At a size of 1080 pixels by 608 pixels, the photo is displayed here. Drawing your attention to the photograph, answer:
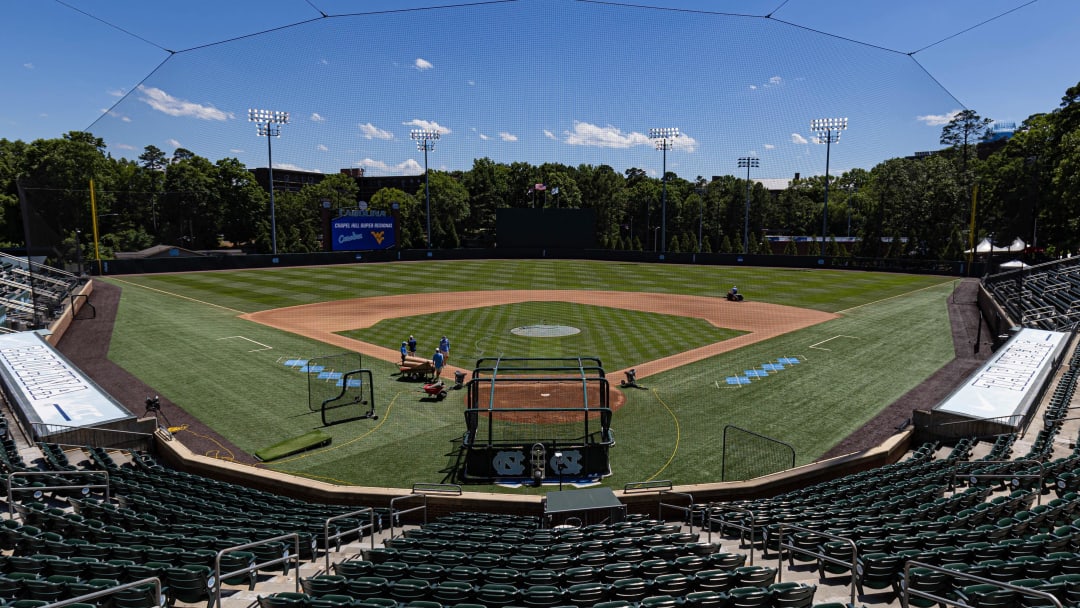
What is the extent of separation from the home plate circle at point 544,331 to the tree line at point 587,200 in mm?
31617

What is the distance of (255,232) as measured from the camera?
8931 centimetres

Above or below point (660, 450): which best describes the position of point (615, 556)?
above

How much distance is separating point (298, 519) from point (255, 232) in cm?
8802

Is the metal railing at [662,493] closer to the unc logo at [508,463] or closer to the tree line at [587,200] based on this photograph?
the unc logo at [508,463]

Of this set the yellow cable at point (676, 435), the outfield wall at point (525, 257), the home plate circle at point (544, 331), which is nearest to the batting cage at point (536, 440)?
the yellow cable at point (676, 435)

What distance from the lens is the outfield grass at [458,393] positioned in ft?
57.5

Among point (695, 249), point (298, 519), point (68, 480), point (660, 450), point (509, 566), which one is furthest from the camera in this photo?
point (695, 249)

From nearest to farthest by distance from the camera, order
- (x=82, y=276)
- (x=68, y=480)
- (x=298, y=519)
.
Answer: (x=298, y=519) → (x=68, y=480) → (x=82, y=276)

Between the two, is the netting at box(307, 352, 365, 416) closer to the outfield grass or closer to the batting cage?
the outfield grass

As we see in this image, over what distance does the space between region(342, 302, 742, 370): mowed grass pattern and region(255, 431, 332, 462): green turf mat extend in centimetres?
978

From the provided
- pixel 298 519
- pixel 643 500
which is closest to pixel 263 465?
pixel 298 519

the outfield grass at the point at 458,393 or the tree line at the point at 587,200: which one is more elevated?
the tree line at the point at 587,200

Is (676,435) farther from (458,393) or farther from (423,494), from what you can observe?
(423,494)

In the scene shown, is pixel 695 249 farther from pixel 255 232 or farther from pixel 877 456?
pixel 877 456
